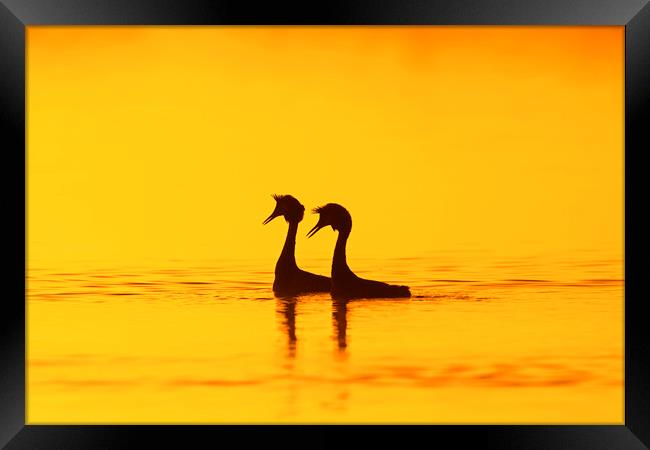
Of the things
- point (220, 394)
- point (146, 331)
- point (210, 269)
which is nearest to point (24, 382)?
point (220, 394)

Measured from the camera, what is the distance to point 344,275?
10.2 metres

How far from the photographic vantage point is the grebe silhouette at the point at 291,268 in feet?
34.4

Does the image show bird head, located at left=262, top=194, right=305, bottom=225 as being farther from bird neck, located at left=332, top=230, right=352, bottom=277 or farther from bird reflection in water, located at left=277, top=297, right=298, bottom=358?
bird reflection in water, located at left=277, top=297, right=298, bottom=358

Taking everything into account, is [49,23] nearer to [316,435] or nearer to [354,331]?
[316,435]

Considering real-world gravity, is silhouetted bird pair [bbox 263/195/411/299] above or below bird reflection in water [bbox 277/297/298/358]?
above

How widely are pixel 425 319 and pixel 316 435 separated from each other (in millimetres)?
2957

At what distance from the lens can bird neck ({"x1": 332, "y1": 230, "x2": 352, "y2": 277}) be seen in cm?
1018

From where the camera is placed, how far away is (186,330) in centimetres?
918

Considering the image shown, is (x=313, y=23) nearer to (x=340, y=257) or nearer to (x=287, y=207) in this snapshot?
(x=340, y=257)

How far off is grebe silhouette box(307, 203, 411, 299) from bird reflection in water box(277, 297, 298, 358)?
35 cm

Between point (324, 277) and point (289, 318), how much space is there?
4.04 ft

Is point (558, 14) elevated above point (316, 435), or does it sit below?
above

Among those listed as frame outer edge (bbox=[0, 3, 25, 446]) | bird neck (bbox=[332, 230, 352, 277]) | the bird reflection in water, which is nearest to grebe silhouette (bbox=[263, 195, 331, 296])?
the bird reflection in water

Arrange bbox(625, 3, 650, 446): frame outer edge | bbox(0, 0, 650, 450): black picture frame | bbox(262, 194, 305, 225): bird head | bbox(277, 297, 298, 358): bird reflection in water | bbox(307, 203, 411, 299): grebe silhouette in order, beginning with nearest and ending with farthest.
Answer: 1. bbox(0, 0, 650, 450): black picture frame
2. bbox(625, 3, 650, 446): frame outer edge
3. bbox(277, 297, 298, 358): bird reflection in water
4. bbox(307, 203, 411, 299): grebe silhouette
5. bbox(262, 194, 305, 225): bird head
